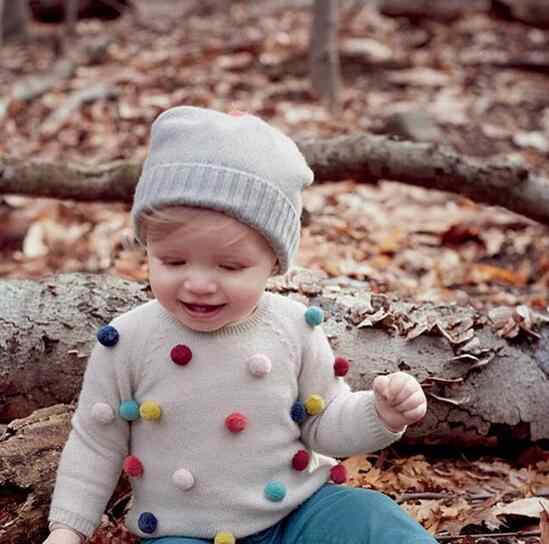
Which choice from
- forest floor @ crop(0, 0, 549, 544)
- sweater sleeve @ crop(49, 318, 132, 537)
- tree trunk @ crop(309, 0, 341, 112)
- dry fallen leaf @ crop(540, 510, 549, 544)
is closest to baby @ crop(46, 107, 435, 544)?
sweater sleeve @ crop(49, 318, 132, 537)

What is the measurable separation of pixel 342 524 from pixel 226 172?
33.8 inches

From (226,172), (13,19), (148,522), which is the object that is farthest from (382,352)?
(13,19)

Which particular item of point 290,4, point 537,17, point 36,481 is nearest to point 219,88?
point 290,4

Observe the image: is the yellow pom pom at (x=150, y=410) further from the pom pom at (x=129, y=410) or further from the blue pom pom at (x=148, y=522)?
the blue pom pom at (x=148, y=522)

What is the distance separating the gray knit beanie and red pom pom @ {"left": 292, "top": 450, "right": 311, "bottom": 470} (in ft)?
1.61

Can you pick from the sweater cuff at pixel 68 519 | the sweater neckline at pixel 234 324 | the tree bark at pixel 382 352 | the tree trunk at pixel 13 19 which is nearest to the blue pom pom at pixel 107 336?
the sweater neckline at pixel 234 324

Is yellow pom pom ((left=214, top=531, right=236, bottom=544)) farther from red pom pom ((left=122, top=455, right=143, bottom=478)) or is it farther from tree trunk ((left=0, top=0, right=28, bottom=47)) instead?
tree trunk ((left=0, top=0, right=28, bottom=47))

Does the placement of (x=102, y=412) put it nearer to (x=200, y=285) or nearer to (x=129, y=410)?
(x=129, y=410)

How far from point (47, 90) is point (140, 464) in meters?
5.15

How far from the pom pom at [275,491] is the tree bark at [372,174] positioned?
199 cm

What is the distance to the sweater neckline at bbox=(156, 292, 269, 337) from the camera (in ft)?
7.01

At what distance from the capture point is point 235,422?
6.82 feet

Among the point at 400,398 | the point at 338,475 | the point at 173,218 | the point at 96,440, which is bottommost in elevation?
the point at 338,475

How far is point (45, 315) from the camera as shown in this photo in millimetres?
2832
